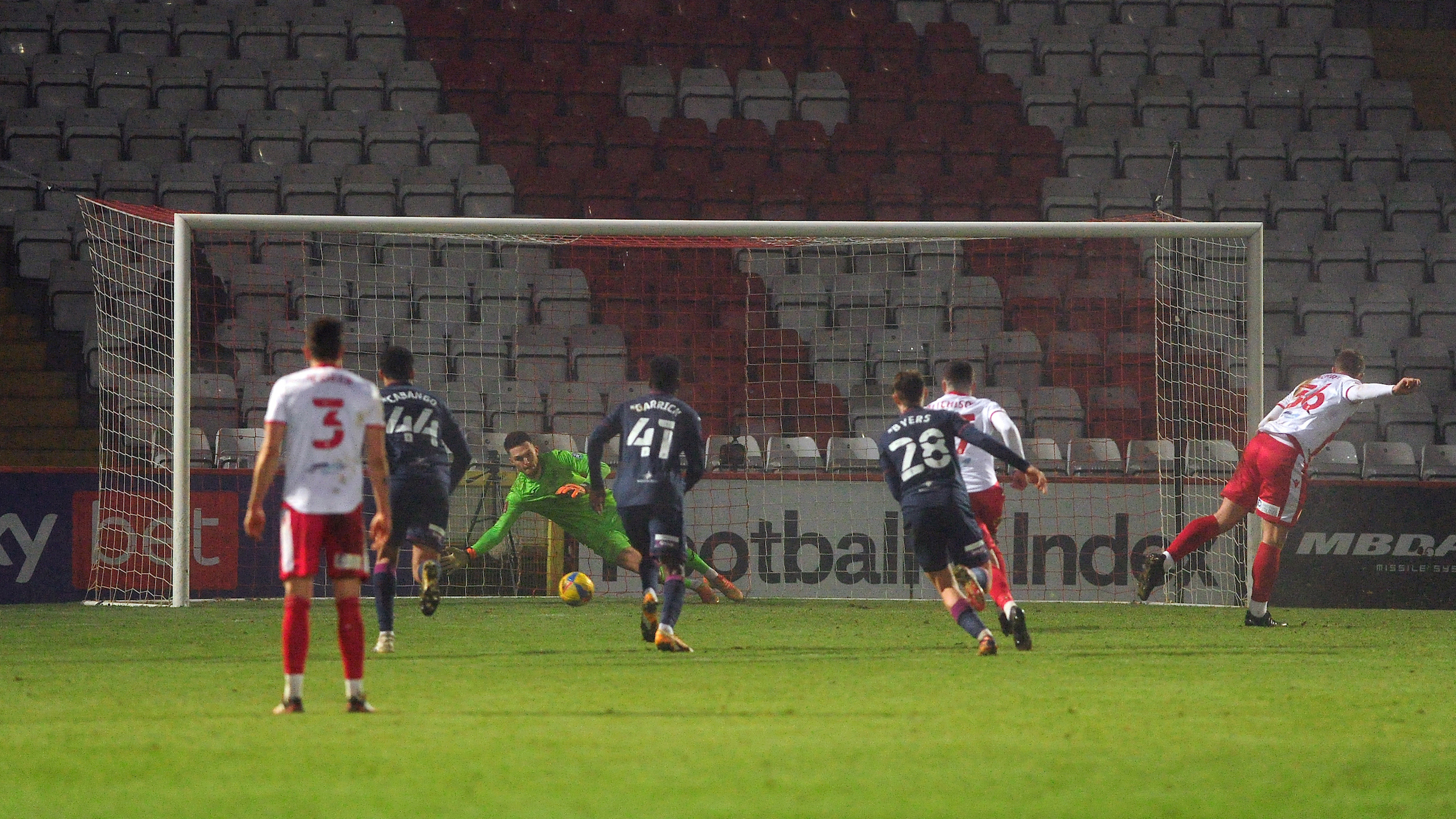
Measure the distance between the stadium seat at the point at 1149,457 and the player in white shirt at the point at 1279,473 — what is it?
260 cm

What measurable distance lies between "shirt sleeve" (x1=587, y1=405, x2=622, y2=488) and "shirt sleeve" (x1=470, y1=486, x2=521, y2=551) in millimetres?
3758

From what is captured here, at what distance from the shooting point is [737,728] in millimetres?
5812

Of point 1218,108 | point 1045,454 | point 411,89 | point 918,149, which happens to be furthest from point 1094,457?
point 411,89

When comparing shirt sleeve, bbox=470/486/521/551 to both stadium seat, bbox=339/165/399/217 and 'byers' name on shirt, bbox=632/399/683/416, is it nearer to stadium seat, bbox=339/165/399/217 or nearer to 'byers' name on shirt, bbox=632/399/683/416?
'byers' name on shirt, bbox=632/399/683/416

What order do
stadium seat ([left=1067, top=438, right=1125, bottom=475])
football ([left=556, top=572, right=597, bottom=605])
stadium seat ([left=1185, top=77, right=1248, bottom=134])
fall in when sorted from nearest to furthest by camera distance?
football ([left=556, top=572, right=597, bottom=605]) < stadium seat ([left=1067, top=438, right=1125, bottom=475]) < stadium seat ([left=1185, top=77, right=1248, bottom=134])

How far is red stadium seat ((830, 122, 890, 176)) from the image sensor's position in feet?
65.3

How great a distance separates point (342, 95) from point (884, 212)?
7134 millimetres

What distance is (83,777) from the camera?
4.71m

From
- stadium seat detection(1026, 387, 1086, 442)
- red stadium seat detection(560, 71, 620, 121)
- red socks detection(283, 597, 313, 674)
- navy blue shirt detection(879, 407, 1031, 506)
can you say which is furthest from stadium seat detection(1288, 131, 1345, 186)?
red socks detection(283, 597, 313, 674)

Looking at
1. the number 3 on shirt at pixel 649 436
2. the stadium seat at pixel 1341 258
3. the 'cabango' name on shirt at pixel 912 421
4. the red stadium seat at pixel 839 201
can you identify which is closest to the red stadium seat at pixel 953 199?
the red stadium seat at pixel 839 201

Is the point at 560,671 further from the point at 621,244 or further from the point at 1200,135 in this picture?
the point at 1200,135

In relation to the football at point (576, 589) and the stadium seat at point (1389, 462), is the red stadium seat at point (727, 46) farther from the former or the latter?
the football at point (576, 589)

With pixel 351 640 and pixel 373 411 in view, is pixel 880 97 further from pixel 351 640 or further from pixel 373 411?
pixel 351 640

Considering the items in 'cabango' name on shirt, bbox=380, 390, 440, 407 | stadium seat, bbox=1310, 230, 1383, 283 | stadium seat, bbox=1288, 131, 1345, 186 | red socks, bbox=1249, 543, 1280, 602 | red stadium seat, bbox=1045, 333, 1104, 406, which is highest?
stadium seat, bbox=1288, 131, 1345, 186
